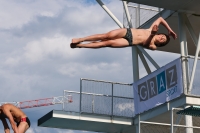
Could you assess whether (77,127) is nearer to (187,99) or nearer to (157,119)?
(157,119)

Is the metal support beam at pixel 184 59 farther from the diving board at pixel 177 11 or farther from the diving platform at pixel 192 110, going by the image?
the diving platform at pixel 192 110

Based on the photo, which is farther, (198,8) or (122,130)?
(122,130)

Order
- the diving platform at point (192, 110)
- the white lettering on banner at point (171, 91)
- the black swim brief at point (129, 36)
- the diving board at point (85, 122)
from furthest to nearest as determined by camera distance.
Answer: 1. the diving board at point (85, 122)
2. the white lettering on banner at point (171, 91)
3. the diving platform at point (192, 110)
4. the black swim brief at point (129, 36)

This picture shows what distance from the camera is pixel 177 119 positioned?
23875mm

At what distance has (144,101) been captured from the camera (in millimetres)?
26453

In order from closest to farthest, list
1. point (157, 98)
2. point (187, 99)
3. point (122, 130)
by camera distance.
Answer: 1. point (187, 99)
2. point (157, 98)
3. point (122, 130)

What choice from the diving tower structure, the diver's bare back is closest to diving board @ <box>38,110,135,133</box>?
the diving tower structure

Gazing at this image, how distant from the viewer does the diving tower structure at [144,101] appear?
2380 centimetres

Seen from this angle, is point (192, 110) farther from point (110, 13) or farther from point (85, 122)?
point (110, 13)

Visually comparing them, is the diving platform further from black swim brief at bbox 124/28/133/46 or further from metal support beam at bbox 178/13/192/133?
metal support beam at bbox 178/13/192/133

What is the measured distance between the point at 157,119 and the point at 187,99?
306 centimetres

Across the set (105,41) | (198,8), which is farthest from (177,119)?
(105,41)

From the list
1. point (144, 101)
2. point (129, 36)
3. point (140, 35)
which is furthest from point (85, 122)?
point (129, 36)

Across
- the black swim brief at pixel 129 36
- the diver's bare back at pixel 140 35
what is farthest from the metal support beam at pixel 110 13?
the black swim brief at pixel 129 36
